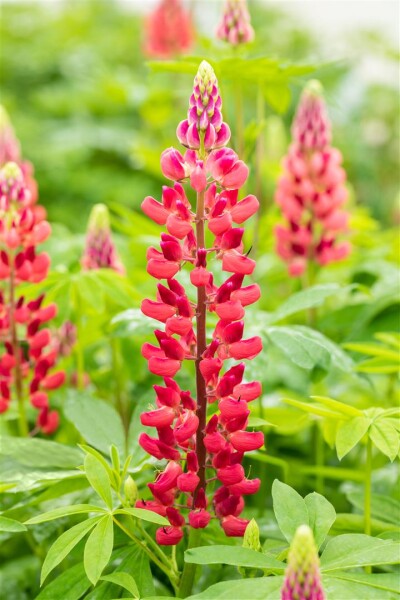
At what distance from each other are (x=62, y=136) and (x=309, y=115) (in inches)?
160

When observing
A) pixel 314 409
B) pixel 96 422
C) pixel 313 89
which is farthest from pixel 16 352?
pixel 313 89

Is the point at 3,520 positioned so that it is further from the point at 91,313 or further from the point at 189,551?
the point at 91,313

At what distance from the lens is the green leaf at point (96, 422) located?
1731 mm

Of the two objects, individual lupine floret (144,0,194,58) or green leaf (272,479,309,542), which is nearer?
green leaf (272,479,309,542)

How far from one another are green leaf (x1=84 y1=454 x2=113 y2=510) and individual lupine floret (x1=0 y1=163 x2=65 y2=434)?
567 mm

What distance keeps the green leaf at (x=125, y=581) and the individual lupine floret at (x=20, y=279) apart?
0.64 m

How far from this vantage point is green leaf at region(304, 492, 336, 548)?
1346mm

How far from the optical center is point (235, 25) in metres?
2.41

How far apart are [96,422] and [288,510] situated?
56 cm

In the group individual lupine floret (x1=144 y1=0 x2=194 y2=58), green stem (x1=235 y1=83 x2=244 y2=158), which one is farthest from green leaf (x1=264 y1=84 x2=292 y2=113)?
individual lupine floret (x1=144 y1=0 x2=194 y2=58)

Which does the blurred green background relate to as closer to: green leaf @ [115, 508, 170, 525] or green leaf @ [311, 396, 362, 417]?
green leaf @ [311, 396, 362, 417]

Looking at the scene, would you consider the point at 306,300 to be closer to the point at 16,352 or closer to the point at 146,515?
the point at 16,352

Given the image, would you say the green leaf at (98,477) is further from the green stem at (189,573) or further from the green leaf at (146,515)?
the green stem at (189,573)

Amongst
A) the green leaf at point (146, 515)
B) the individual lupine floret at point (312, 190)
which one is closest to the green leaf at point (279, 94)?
the individual lupine floret at point (312, 190)
